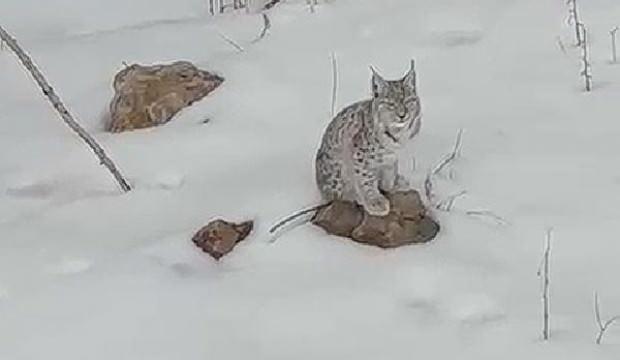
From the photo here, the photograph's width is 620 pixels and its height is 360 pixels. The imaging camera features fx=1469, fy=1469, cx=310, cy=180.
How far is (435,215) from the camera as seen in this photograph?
405 centimetres

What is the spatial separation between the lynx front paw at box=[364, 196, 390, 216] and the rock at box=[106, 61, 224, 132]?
4.06ft

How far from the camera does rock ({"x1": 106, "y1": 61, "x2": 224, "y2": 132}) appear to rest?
4.94 meters

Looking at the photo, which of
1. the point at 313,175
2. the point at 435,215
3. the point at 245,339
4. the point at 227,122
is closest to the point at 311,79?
the point at 227,122

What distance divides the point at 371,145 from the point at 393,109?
0.41ft

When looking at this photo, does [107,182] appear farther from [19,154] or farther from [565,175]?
[565,175]

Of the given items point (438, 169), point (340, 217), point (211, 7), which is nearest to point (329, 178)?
point (340, 217)

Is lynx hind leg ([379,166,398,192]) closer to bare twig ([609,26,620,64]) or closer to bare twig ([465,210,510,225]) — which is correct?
bare twig ([465,210,510,225])

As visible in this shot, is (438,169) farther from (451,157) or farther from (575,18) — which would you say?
(575,18)

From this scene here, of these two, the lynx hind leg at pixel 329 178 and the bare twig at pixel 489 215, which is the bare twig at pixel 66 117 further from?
the bare twig at pixel 489 215

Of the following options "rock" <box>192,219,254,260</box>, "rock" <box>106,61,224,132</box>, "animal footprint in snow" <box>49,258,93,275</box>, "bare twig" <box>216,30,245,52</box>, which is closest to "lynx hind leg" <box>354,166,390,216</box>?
"rock" <box>192,219,254,260</box>

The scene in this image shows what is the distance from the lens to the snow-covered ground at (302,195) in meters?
3.55

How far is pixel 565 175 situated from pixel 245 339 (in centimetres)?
123

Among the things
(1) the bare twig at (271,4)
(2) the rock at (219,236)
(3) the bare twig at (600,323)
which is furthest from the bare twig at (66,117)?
(1) the bare twig at (271,4)

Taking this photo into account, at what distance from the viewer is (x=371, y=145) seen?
388 cm
